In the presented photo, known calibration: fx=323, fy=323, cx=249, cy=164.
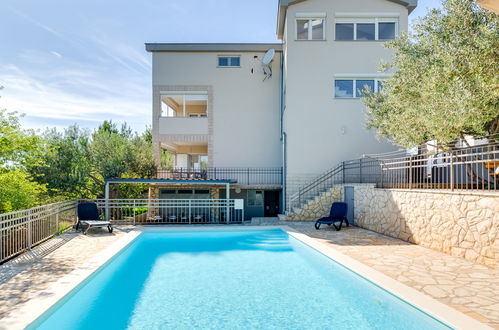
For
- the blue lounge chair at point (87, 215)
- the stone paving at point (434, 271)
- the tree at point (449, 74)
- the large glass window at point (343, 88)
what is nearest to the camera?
the stone paving at point (434, 271)

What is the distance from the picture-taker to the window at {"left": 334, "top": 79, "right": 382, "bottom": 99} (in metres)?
17.0

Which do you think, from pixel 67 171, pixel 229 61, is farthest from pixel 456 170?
pixel 67 171

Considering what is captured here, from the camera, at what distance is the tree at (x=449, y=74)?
7453mm

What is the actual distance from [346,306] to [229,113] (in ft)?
48.4

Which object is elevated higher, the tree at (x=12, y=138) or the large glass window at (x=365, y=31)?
the large glass window at (x=365, y=31)

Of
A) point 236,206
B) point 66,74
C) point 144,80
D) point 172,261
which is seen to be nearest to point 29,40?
point 66,74

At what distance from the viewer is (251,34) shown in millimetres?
21250

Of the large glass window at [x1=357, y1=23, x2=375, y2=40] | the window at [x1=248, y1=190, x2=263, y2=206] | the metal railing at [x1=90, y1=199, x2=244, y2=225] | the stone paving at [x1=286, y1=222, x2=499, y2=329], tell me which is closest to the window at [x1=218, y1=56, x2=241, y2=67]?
the large glass window at [x1=357, y1=23, x2=375, y2=40]

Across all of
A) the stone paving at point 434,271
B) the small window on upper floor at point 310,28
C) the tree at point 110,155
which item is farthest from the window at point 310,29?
the tree at point 110,155

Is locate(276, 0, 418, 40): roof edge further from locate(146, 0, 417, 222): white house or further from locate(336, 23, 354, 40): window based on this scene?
locate(336, 23, 354, 40): window

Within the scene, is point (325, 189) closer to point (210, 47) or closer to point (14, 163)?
point (210, 47)

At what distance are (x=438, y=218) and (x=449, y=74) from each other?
3.81 metres

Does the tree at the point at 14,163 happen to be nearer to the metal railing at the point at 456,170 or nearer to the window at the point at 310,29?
the metal railing at the point at 456,170

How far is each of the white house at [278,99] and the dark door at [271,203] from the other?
60 millimetres
